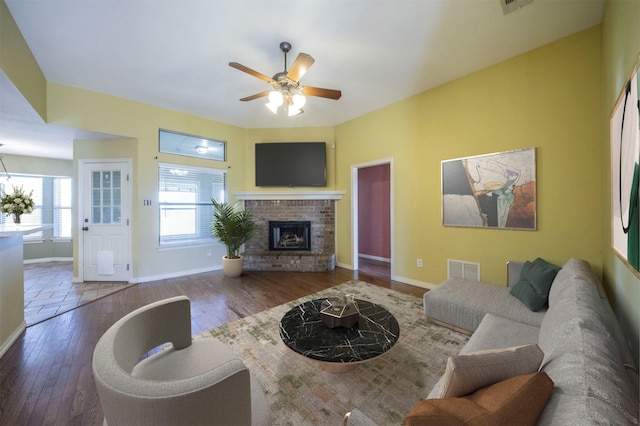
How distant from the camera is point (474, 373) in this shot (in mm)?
875

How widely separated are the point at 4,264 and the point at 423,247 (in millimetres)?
4898

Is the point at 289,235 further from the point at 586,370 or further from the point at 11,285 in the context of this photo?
the point at 586,370

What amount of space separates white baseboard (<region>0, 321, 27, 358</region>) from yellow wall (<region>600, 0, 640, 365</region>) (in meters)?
4.66

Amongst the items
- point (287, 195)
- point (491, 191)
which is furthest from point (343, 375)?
point (287, 195)

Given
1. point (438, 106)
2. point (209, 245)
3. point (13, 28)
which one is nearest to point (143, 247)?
point (209, 245)

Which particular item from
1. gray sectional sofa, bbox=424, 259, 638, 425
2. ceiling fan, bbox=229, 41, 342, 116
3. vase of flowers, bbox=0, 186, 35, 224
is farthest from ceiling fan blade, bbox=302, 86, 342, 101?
vase of flowers, bbox=0, 186, 35, 224

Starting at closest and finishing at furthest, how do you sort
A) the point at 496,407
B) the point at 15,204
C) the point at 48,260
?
the point at 496,407
the point at 15,204
the point at 48,260

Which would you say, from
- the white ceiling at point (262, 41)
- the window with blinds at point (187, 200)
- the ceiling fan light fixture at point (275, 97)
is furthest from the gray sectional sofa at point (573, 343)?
the window with blinds at point (187, 200)

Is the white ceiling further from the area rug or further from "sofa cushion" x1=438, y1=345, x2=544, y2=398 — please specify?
the area rug

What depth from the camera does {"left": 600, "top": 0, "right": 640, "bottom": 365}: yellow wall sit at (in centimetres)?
139

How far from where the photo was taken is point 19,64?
2.47m

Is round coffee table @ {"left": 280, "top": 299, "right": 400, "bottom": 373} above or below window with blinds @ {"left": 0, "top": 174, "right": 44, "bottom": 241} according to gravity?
below

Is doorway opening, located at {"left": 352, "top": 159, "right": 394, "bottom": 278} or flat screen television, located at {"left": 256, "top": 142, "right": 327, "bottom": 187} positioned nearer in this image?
flat screen television, located at {"left": 256, "top": 142, "right": 327, "bottom": 187}

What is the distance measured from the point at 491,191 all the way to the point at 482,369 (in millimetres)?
2894
